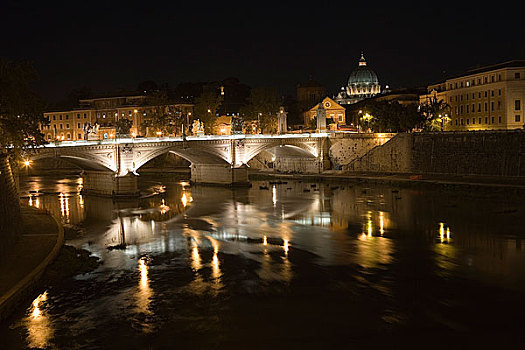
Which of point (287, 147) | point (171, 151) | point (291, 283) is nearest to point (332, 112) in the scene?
point (287, 147)

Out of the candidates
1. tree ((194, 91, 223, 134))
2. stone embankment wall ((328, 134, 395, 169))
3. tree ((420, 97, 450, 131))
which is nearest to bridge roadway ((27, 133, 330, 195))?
stone embankment wall ((328, 134, 395, 169))

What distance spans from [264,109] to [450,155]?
26.8 m

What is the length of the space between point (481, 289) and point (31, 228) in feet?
56.4

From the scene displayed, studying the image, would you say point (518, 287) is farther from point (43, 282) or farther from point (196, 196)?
point (196, 196)

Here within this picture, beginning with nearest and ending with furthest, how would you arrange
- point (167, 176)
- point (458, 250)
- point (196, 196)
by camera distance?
point (458, 250) < point (196, 196) < point (167, 176)

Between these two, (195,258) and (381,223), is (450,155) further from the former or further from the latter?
(195,258)

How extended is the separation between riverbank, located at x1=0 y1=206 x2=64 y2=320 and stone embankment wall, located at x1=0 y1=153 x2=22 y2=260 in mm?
339

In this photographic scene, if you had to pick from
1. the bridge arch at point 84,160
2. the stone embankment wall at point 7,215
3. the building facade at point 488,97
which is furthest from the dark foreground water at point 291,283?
the building facade at point 488,97

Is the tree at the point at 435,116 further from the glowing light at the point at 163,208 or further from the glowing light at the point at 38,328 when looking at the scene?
the glowing light at the point at 38,328

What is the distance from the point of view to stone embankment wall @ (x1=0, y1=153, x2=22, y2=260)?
17.2 meters

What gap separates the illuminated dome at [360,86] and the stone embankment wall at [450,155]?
60.1m

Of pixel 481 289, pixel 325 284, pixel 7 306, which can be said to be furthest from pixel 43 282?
pixel 481 289

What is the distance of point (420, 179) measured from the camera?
45.3 metres

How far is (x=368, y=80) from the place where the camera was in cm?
11444
